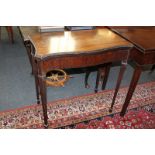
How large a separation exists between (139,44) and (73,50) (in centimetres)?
55

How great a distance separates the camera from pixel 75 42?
128cm

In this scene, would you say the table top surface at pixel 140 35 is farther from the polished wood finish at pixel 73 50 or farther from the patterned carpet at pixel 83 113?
the patterned carpet at pixel 83 113

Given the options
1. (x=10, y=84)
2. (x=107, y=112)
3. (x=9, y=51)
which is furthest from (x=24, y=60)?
(x=107, y=112)

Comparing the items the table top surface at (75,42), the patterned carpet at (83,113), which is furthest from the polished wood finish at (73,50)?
the patterned carpet at (83,113)

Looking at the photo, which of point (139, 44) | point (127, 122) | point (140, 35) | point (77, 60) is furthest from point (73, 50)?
point (127, 122)

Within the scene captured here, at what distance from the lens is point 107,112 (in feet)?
5.90

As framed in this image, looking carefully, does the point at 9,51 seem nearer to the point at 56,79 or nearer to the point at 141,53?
the point at 56,79

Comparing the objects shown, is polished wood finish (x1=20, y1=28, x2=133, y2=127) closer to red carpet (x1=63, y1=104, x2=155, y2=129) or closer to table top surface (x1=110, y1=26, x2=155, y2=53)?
table top surface (x1=110, y1=26, x2=155, y2=53)

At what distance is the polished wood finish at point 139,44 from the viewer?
1296 millimetres

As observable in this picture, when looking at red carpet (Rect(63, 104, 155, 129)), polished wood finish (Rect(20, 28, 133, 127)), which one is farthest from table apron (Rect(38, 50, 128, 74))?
red carpet (Rect(63, 104, 155, 129))

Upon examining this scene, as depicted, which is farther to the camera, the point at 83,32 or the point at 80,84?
the point at 80,84

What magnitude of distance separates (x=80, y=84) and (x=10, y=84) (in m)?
0.86

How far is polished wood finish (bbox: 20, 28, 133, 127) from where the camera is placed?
1.11 m

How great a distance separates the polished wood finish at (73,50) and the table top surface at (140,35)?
9 centimetres
